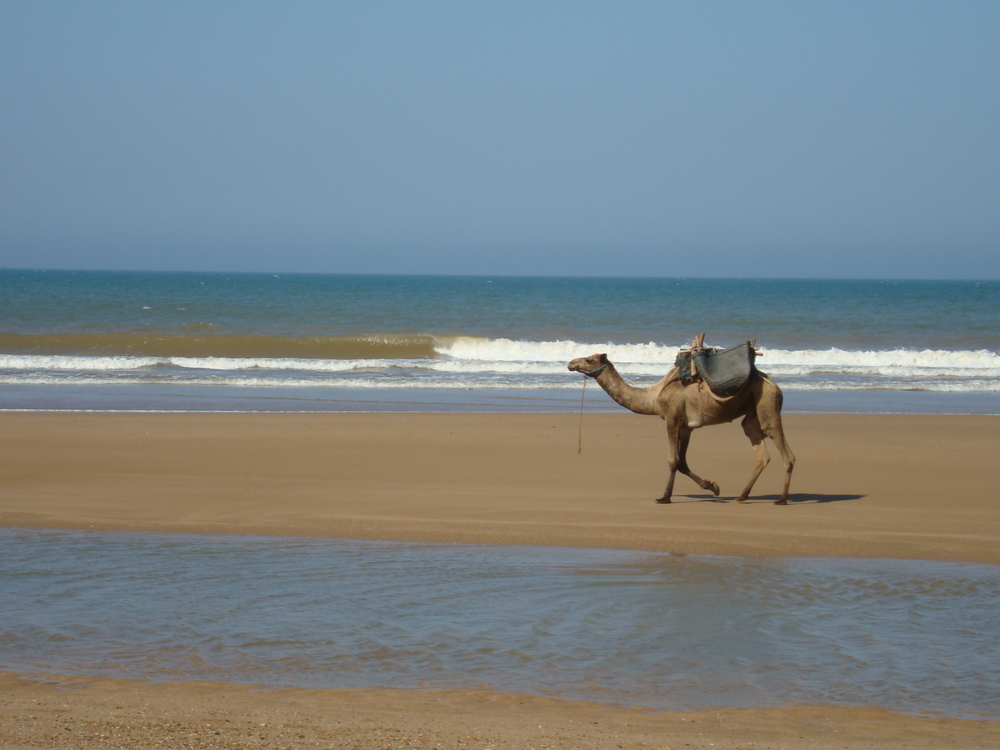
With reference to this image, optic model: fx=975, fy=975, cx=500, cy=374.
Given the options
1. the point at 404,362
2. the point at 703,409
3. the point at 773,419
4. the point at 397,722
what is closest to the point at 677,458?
the point at 703,409

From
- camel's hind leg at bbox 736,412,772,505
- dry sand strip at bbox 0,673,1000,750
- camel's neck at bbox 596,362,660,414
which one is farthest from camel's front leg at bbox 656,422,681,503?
dry sand strip at bbox 0,673,1000,750

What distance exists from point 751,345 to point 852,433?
5581mm

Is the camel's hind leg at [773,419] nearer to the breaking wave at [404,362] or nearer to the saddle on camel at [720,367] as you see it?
the saddle on camel at [720,367]

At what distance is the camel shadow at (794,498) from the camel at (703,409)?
13cm

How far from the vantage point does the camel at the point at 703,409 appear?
8906 mm

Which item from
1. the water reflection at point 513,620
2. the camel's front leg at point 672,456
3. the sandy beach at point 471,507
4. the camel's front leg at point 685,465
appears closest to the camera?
the sandy beach at point 471,507

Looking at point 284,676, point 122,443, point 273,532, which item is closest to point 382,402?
point 122,443

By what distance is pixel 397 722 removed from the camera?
414 cm

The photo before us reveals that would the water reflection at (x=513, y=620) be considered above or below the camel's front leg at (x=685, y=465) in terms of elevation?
below

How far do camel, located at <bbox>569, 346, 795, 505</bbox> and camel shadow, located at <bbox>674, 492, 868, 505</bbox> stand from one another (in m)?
0.13

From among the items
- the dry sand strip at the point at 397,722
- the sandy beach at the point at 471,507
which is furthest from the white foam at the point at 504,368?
the dry sand strip at the point at 397,722

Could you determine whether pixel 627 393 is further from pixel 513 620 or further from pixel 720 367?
pixel 513 620

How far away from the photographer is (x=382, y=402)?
17.8m

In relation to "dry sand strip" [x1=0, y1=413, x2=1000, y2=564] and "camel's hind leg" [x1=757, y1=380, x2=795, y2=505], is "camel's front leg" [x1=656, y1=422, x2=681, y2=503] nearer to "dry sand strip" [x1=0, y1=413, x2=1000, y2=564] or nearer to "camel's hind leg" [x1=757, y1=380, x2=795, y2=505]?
"dry sand strip" [x1=0, y1=413, x2=1000, y2=564]
